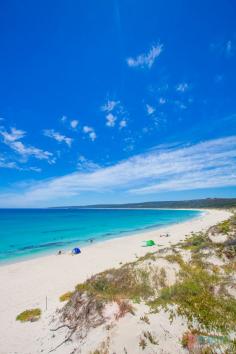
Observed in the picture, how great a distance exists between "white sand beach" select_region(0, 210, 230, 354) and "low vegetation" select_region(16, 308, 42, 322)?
27cm

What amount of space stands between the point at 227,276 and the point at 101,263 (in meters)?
15.8

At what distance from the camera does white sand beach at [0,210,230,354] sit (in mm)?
9027

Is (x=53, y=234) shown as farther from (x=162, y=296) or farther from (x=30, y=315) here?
(x=162, y=296)

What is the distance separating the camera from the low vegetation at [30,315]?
11045mm

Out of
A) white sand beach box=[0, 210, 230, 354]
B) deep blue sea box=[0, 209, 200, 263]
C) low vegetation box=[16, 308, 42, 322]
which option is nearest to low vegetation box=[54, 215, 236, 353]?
Result: white sand beach box=[0, 210, 230, 354]

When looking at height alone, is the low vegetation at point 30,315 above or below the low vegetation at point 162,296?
below

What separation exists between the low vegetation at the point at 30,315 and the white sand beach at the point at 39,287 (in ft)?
0.89

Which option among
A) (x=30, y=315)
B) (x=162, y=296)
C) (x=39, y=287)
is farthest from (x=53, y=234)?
(x=162, y=296)

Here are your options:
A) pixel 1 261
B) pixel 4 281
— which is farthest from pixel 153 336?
pixel 1 261

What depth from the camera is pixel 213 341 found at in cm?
602

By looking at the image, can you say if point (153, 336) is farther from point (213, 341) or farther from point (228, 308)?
point (228, 308)

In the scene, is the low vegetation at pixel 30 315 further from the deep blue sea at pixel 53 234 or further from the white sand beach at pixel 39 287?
the deep blue sea at pixel 53 234

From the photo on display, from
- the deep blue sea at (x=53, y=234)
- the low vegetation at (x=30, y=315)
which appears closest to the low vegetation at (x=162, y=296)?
the low vegetation at (x=30, y=315)

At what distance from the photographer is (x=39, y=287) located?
16875 millimetres
